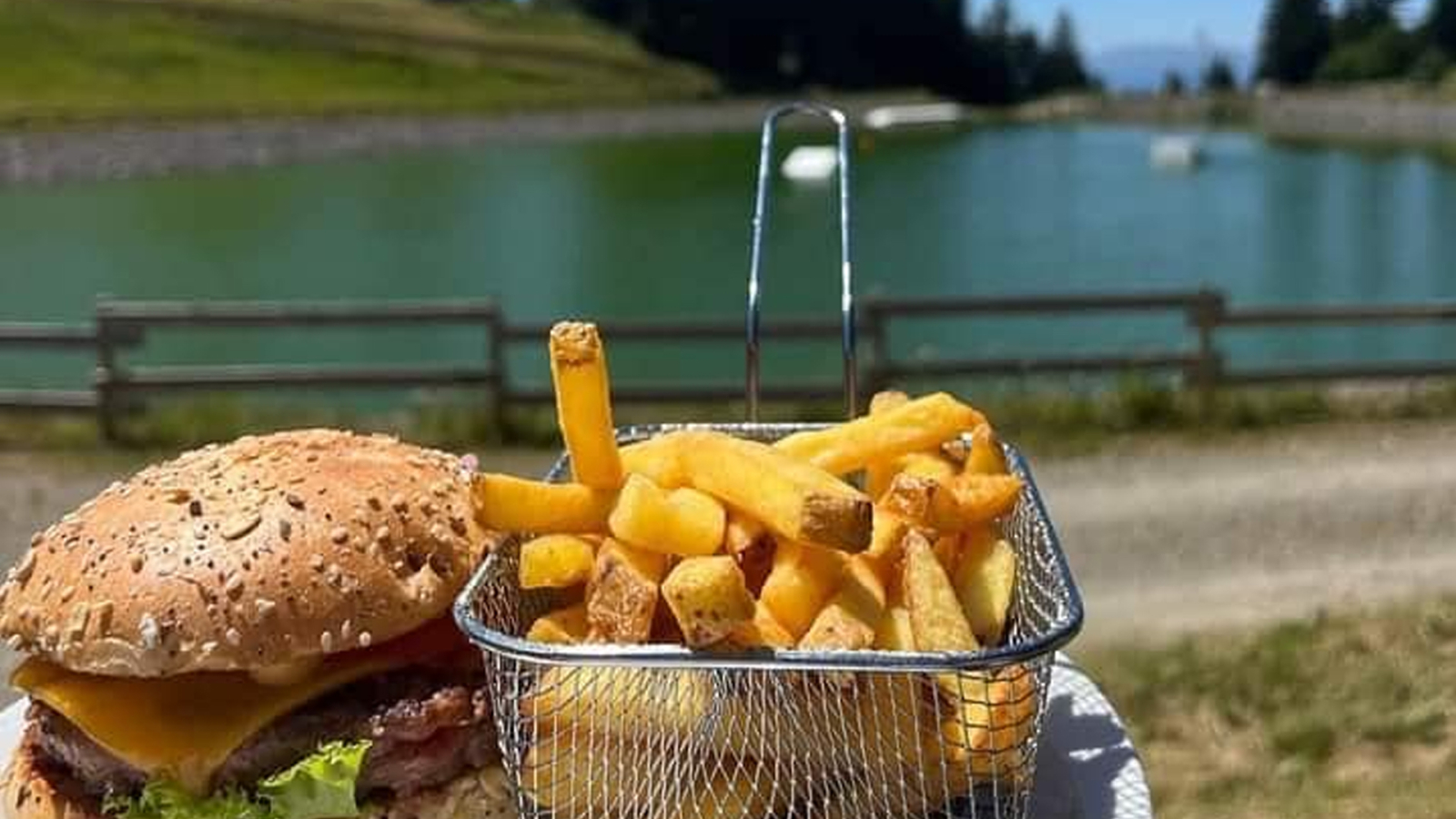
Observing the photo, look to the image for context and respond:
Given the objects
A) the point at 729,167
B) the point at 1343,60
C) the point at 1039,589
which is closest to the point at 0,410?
the point at 1039,589

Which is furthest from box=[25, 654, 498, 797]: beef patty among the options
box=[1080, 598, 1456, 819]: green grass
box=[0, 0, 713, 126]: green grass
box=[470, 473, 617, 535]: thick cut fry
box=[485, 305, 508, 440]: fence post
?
box=[0, 0, 713, 126]: green grass

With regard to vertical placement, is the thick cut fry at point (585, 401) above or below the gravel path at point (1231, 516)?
above

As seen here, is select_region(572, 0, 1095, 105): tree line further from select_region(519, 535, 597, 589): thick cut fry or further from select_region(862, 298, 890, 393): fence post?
select_region(519, 535, 597, 589): thick cut fry

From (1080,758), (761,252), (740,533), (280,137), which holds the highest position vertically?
(761,252)

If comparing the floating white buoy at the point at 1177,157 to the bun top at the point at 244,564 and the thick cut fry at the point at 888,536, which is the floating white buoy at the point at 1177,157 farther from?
the thick cut fry at the point at 888,536

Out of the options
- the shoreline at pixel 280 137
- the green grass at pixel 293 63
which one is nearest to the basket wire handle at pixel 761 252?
the shoreline at pixel 280 137

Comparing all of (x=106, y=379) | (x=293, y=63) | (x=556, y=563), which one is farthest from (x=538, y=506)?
(x=293, y=63)

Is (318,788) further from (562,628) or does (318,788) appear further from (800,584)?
(800,584)

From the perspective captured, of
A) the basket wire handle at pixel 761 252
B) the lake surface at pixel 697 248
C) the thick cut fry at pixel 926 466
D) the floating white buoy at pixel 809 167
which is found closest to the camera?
the thick cut fry at pixel 926 466
